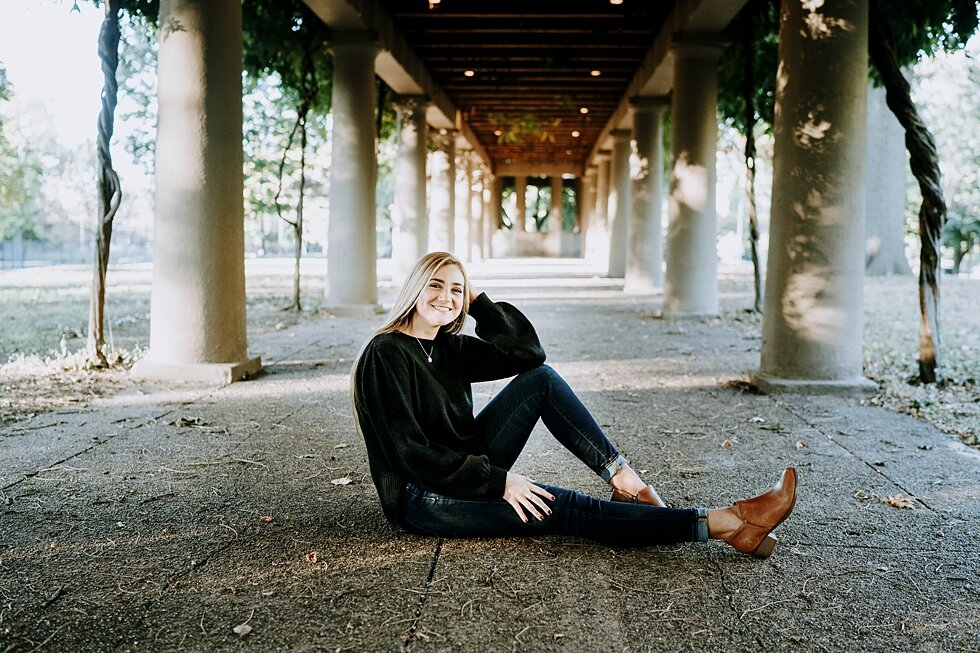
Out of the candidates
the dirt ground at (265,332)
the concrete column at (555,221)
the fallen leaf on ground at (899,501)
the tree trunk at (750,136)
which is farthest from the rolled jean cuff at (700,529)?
the concrete column at (555,221)

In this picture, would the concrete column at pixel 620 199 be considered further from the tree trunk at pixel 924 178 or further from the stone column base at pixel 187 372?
the stone column base at pixel 187 372

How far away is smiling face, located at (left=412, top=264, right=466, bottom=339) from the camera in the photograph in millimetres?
3658

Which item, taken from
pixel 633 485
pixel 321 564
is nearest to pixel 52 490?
pixel 321 564

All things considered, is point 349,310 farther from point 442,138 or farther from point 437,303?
Result: point 442,138

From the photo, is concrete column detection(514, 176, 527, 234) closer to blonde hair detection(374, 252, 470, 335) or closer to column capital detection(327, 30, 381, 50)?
column capital detection(327, 30, 381, 50)

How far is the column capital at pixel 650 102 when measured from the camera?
18.9m

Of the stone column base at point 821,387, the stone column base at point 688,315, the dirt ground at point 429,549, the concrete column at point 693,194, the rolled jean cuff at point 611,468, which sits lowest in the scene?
the dirt ground at point 429,549

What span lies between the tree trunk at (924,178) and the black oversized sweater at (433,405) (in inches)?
206

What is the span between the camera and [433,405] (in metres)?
3.59

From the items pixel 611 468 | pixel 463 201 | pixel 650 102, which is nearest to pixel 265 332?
pixel 611 468

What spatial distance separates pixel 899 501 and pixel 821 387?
3.03 metres

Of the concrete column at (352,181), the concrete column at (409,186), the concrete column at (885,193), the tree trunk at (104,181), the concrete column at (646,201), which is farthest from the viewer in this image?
the concrete column at (885,193)

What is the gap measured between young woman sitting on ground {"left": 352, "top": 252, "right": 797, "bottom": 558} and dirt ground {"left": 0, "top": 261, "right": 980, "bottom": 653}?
A: 0.14m

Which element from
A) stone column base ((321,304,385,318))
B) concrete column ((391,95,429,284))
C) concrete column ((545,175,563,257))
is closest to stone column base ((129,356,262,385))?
stone column base ((321,304,385,318))
